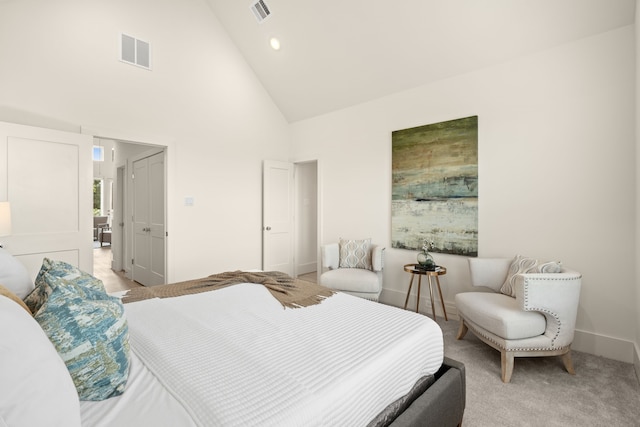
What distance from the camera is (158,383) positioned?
1084 millimetres

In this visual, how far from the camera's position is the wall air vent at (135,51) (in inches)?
142

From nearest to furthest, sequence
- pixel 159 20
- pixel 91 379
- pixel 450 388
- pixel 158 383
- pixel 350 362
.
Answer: pixel 91 379
pixel 158 383
pixel 350 362
pixel 450 388
pixel 159 20

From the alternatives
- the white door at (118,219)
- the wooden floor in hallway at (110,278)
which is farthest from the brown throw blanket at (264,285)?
the white door at (118,219)

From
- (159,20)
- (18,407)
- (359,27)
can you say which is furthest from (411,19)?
(18,407)

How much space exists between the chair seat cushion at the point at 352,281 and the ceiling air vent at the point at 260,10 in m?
3.36

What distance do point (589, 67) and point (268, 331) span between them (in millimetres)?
3436

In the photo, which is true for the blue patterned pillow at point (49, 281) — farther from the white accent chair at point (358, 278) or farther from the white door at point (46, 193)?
the white accent chair at point (358, 278)

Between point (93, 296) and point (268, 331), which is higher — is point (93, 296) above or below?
above

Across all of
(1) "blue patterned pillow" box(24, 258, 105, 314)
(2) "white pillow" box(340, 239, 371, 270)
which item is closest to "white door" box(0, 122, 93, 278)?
(1) "blue patterned pillow" box(24, 258, 105, 314)

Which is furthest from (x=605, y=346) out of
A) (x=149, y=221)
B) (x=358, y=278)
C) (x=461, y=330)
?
(x=149, y=221)

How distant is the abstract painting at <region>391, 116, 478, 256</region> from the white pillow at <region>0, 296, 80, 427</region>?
3.46 meters

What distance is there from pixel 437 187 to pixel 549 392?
7.01 ft

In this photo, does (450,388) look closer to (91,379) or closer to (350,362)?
(350,362)

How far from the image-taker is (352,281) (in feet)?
11.7
